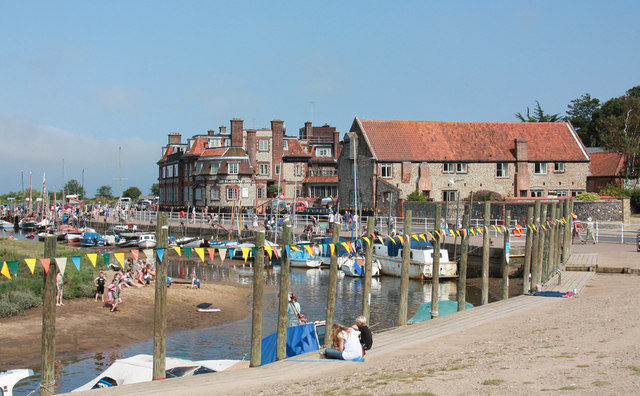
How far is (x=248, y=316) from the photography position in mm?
25672

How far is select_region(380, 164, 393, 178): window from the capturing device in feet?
188

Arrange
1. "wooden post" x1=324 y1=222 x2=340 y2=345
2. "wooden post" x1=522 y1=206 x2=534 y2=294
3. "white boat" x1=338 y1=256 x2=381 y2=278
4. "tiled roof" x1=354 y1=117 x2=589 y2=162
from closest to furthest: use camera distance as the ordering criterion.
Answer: "wooden post" x1=324 y1=222 x2=340 y2=345 < "wooden post" x1=522 y1=206 x2=534 y2=294 < "white boat" x1=338 y1=256 x2=381 y2=278 < "tiled roof" x1=354 y1=117 x2=589 y2=162

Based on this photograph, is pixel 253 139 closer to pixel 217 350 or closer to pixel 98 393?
pixel 217 350

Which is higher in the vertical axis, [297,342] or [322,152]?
[322,152]

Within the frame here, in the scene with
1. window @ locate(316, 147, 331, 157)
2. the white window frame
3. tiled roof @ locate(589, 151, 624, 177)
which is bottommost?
the white window frame

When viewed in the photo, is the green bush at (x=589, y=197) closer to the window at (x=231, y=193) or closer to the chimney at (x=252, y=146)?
the window at (x=231, y=193)

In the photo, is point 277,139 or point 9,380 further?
point 277,139

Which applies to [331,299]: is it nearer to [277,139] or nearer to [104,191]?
[277,139]

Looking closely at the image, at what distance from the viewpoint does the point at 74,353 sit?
18719 mm

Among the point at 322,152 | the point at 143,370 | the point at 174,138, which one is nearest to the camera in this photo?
the point at 143,370

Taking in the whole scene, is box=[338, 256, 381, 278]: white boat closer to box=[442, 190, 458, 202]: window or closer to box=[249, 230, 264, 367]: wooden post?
box=[442, 190, 458, 202]: window

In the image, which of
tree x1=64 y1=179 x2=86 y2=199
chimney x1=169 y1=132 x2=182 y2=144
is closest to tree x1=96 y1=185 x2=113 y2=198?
tree x1=64 y1=179 x2=86 y2=199

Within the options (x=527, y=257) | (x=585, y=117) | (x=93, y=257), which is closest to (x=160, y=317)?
(x=93, y=257)

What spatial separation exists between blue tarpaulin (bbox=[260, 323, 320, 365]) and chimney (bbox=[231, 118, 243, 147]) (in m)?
58.4
